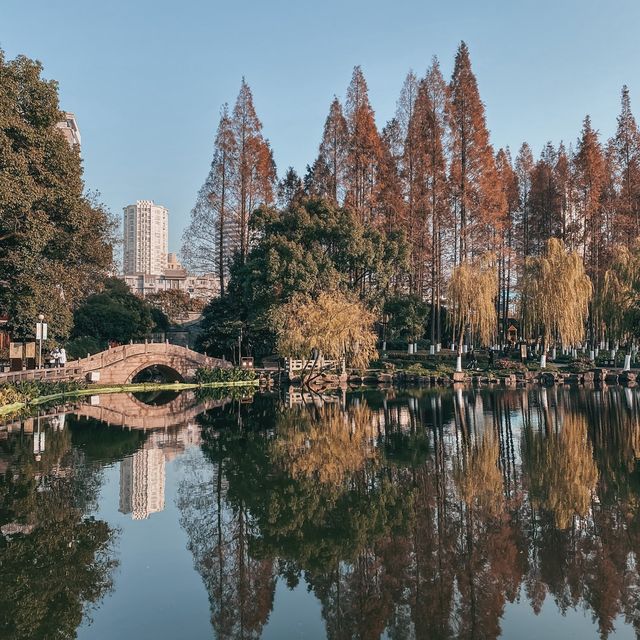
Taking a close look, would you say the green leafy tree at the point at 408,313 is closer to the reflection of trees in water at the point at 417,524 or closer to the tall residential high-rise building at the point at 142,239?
the reflection of trees in water at the point at 417,524

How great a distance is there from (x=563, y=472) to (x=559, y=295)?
1011 inches

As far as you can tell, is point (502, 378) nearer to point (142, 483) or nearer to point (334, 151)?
point (334, 151)

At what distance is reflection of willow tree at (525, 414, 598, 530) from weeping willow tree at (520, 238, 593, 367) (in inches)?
765

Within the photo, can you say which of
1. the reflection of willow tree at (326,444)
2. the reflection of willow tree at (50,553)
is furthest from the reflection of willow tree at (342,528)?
the reflection of willow tree at (50,553)

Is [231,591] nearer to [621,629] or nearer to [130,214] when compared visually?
[621,629]

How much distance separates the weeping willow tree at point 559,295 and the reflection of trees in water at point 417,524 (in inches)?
751

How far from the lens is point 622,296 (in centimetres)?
3588

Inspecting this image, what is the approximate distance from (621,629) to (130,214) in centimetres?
20755

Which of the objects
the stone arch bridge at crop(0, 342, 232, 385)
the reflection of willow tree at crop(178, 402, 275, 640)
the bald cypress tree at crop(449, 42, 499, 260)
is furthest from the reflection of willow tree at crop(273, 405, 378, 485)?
the bald cypress tree at crop(449, 42, 499, 260)

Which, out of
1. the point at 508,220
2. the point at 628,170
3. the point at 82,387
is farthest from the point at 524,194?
the point at 82,387

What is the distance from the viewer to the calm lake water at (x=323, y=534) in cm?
641

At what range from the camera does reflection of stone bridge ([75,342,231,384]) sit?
3173 cm

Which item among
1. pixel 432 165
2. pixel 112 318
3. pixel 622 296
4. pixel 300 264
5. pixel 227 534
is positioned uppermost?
pixel 432 165

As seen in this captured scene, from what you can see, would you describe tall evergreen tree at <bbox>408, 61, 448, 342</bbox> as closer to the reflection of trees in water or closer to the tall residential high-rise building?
the reflection of trees in water
